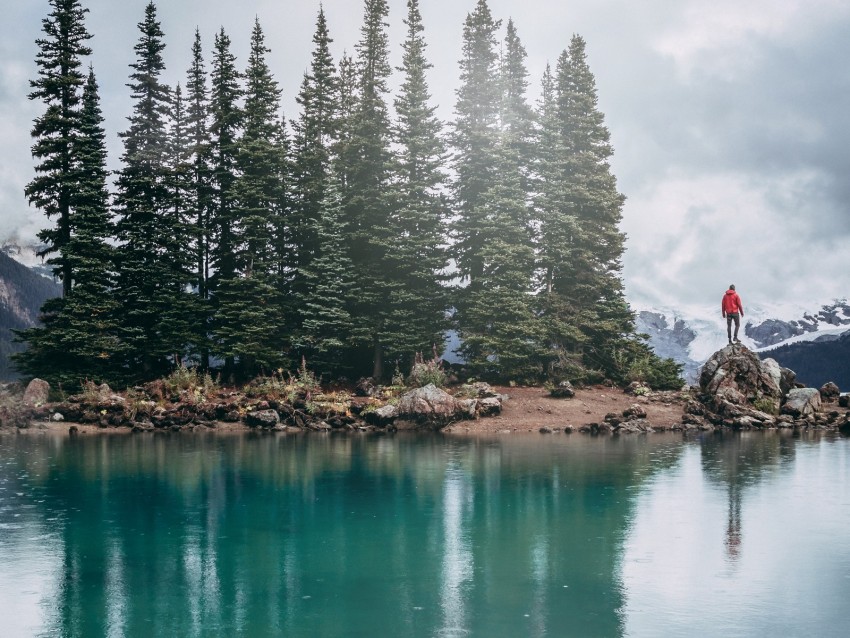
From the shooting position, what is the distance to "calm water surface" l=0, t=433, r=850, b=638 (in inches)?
414

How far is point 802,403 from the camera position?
40.0 metres

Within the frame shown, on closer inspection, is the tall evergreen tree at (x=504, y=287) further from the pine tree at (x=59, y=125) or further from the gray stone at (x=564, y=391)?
the pine tree at (x=59, y=125)

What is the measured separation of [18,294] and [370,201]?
129 meters

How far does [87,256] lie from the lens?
46.7 m

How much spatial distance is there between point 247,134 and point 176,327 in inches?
532

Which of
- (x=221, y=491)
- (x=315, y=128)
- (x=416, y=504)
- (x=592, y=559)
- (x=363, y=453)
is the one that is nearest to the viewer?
(x=592, y=559)

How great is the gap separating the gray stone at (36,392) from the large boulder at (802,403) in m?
41.0

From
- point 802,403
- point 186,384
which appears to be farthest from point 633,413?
point 186,384

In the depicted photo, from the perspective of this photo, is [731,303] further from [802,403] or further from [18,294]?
[18,294]

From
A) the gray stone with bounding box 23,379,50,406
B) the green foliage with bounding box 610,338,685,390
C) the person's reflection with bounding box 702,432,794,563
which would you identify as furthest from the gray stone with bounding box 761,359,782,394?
the gray stone with bounding box 23,379,50,406

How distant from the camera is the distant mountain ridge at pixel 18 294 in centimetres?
14600

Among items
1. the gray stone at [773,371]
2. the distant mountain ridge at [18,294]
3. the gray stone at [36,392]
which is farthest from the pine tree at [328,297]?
the distant mountain ridge at [18,294]

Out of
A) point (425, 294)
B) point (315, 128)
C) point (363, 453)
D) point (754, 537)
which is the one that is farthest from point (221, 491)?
point (315, 128)

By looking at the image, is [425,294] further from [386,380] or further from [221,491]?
[221,491]
